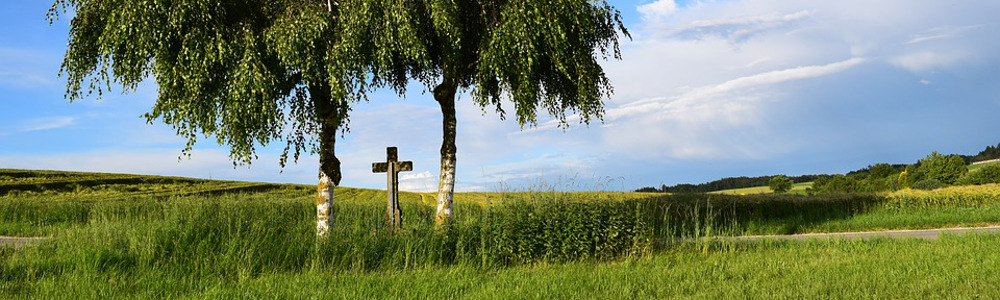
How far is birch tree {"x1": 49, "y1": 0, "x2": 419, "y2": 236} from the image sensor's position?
10.7 m

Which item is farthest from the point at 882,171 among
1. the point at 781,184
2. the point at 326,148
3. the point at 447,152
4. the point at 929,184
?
the point at 326,148

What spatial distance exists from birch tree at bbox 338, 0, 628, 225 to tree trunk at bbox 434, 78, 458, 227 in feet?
0.07

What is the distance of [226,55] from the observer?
10.9 metres

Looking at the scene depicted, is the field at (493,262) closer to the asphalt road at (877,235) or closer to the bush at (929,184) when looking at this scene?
the asphalt road at (877,235)

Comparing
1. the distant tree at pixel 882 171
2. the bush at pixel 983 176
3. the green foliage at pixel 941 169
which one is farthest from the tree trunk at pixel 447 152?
the distant tree at pixel 882 171

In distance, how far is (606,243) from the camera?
10305 mm

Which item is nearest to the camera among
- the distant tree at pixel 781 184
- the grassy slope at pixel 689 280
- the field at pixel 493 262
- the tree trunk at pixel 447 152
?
the grassy slope at pixel 689 280

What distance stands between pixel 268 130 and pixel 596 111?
280 inches

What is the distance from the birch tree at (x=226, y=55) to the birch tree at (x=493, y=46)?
27 cm

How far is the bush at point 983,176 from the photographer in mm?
59906

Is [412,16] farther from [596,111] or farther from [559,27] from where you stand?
[596,111]

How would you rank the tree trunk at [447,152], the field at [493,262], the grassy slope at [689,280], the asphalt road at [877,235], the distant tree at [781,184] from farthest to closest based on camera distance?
the distant tree at [781,184]
the asphalt road at [877,235]
the tree trunk at [447,152]
the field at [493,262]
the grassy slope at [689,280]

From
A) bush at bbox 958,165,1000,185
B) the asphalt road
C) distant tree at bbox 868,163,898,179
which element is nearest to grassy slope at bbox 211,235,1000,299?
the asphalt road

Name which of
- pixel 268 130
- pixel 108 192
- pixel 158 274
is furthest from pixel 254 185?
pixel 158 274
